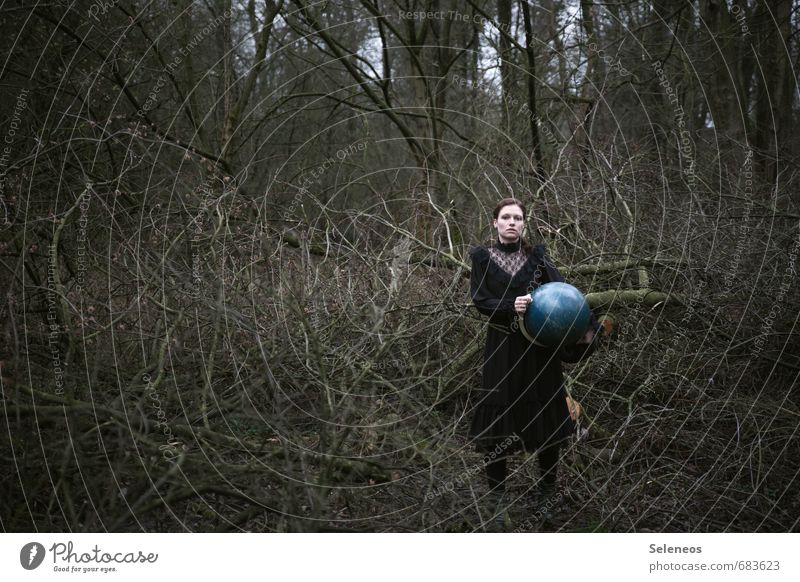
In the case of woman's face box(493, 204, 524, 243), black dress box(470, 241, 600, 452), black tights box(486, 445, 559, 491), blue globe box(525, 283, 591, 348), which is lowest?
black tights box(486, 445, 559, 491)

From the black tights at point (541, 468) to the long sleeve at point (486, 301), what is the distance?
2.85 feet

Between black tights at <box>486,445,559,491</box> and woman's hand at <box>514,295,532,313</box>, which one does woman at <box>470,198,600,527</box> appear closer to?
black tights at <box>486,445,559,491</box>

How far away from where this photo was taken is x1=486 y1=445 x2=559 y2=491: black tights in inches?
178

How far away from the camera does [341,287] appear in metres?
6.63

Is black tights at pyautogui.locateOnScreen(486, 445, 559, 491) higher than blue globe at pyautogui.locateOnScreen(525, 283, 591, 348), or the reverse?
blue globe at pyautogui.locateOnScreen(525, 283, 591, 348)

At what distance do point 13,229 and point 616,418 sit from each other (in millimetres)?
5200

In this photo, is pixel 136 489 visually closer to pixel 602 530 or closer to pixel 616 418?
pixel 602 530

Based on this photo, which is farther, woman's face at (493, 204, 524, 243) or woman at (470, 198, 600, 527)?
woman's face at (493, 204, 524, 243)

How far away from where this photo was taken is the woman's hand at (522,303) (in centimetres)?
412

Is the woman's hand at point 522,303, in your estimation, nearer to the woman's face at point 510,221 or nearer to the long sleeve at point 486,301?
the long sleeve at point 486,301
